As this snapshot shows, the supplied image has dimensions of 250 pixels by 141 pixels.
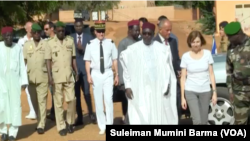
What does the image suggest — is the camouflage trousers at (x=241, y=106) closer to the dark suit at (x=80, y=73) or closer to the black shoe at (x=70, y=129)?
the black shoe at (x=70, y=129)

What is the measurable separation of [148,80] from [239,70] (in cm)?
125

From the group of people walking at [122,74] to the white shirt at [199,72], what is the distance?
0.01m

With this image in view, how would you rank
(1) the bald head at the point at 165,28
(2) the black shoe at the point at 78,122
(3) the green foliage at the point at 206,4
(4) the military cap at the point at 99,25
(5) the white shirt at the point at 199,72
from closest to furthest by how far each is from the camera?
(5) the white shirt at the point at 199,72 < (1) the bald head at the point at 165,28 < (4) the military cap at the point at 99,25 < (2) the black shoe at the point at 78,122 < (3) the green foliage at the point at 206,4

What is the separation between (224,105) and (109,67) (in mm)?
2087

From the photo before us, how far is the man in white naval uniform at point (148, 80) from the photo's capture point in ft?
22.8

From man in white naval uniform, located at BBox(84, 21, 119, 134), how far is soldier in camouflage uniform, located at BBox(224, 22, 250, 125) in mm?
2495

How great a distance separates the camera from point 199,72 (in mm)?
7656

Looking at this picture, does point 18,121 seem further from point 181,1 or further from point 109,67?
point 181,1

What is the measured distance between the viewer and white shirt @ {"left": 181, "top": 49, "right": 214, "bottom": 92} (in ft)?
25.1

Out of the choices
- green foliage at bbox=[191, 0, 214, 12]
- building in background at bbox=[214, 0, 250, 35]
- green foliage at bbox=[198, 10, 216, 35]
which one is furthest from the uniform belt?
green foliage at bbox=[191, 0, 214, 12]

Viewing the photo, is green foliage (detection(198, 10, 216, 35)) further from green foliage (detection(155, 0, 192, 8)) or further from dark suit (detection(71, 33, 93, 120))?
dark suit (detection(71, 33, 93, 120))

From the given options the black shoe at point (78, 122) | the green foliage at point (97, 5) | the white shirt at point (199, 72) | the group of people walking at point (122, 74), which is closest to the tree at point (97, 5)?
the green foliage at point (97, 5)

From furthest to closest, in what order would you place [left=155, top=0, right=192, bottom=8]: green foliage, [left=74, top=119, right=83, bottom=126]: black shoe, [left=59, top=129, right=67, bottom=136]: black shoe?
[left=155, top=0, right=192, bottom=8]: green foliage
[left=74, top=119, right=83, bottom=126]: black shoe
[left=59, top=129, right=67, bottom=136]: black shoe

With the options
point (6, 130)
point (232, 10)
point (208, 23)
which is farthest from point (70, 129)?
point (208, 23)
